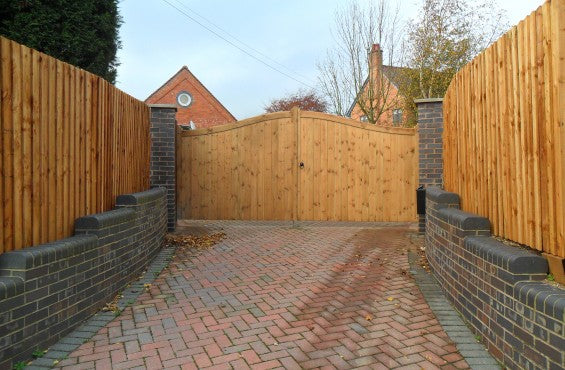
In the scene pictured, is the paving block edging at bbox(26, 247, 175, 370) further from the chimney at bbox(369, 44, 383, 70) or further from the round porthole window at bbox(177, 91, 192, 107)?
the round porthole window at bbox(177, 91, 192, 107)

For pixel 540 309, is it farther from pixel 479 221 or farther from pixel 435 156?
pixel 435 156

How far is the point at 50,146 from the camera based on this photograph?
342 cm

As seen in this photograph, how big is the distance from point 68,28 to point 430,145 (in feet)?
19.0

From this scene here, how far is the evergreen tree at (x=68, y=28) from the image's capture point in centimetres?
562

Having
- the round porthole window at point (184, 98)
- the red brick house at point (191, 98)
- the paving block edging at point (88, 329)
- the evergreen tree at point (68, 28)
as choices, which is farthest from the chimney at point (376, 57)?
the round porthole window at point (184, 98)

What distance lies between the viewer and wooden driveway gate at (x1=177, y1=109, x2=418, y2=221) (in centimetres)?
810

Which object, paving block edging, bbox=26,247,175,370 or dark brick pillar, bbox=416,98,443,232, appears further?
dark brick pillar, bbox=416,98,443,232

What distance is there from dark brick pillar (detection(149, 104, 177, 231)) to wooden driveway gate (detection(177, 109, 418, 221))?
1.03m

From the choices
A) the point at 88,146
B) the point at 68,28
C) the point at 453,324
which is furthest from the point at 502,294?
the point at 68,28

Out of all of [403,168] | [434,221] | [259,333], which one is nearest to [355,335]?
[259,333]

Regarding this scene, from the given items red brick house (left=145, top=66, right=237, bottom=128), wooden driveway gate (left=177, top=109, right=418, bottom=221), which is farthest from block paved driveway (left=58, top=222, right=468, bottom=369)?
red brick house (left=145, top=66, right=237, bottom=128)

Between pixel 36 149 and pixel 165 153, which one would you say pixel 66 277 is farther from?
pixel 165 153

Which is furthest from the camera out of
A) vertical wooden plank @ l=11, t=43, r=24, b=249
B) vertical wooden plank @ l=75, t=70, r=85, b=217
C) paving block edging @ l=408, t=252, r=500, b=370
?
vertical wooden plank @ l=75, t=70, r=85, b=217

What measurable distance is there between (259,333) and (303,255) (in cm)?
256
